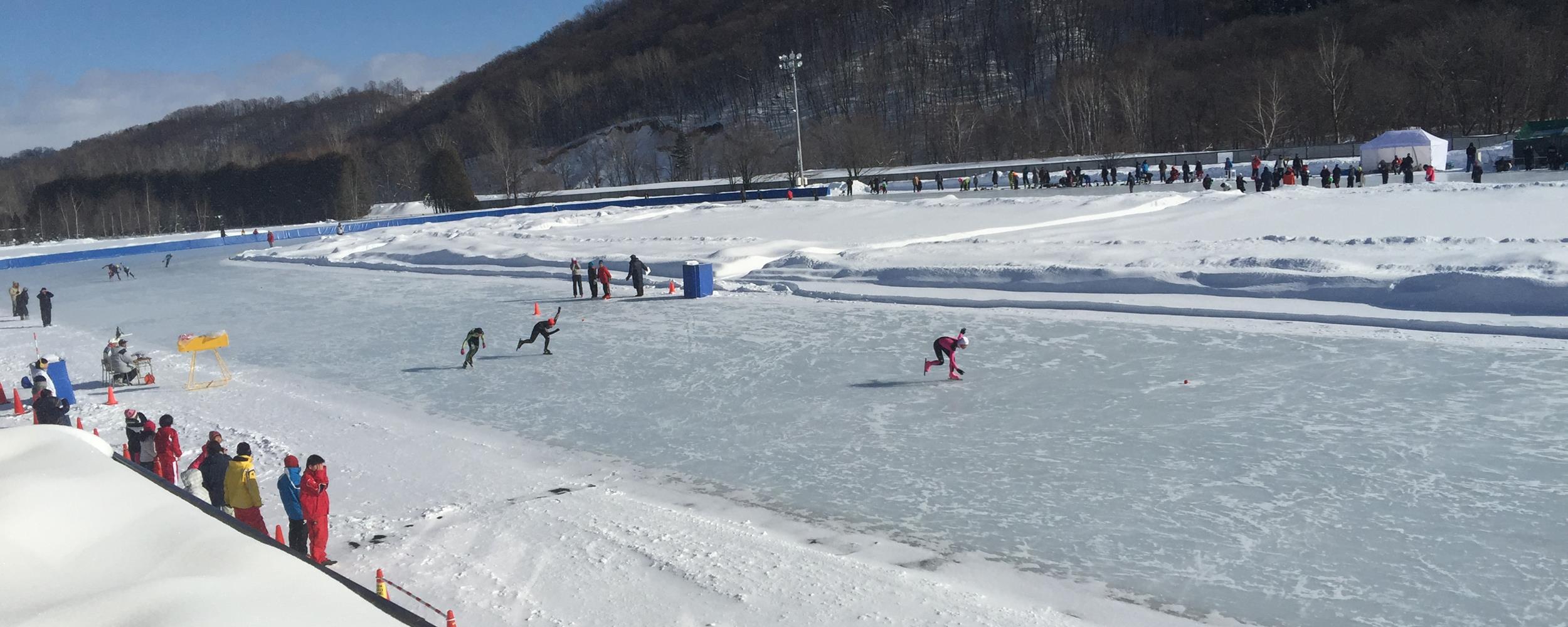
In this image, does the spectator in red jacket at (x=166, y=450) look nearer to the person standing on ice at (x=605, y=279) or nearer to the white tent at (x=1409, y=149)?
the person standing on ice at (x=605, y=279)

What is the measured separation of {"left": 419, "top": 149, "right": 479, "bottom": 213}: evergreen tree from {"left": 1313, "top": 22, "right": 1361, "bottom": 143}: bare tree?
4766 centimetres

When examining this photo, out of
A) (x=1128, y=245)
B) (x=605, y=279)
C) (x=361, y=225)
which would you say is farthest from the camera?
(x=361, y=225)

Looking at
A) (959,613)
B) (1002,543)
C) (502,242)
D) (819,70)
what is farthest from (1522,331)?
(819,70)

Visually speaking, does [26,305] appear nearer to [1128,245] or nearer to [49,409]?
[49,409]

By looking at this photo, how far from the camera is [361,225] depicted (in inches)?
2283

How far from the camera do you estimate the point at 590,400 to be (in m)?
11.9

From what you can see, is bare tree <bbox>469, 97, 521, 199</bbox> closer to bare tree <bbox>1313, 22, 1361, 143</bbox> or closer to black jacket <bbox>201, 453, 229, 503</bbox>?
bare tree <bbox>1313, 22, 1361, 143</bbox>

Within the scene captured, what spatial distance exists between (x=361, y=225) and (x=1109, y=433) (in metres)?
55.4

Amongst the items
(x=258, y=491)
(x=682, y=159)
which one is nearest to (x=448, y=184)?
(x=682, y=159)

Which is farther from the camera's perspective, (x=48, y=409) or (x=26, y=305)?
(x=26, y=305)

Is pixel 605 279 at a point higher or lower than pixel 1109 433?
higher

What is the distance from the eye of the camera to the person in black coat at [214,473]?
756cm

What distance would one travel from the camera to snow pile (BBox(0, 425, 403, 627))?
3713mm

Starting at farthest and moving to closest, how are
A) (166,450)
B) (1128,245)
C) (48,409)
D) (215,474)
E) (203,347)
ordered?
(1128,245) → (203,347) → (48,409) → (166,450) → (215,474)
